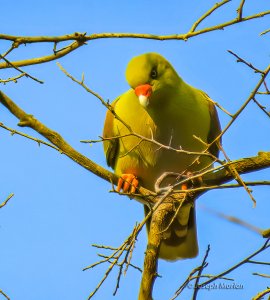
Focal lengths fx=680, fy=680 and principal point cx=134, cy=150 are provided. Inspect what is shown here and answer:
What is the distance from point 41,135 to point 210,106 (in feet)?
5.81

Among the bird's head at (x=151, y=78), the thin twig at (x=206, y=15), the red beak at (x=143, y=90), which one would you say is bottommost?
the thin twig at (x=206, y=15)

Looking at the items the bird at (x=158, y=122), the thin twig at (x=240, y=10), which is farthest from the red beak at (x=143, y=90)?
the thin twig at (x=240, y=10)

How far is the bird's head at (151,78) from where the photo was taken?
465 cm

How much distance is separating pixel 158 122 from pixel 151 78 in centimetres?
33

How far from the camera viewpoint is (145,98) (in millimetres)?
4598

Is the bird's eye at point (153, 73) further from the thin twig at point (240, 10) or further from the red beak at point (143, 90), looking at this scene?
the thin twig at point (240, 10)

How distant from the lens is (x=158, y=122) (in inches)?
191

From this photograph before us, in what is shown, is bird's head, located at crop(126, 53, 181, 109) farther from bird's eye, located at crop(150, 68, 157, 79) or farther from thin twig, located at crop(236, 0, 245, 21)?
thin twig, located at crop(236, 0, 245, 21)

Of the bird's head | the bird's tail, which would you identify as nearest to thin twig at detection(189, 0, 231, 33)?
the bird's head

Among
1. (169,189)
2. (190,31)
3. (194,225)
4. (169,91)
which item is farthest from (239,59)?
(194,225)

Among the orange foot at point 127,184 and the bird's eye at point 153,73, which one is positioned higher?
the bird's eye at point 153,73

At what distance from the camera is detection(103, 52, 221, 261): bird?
474 centimetres

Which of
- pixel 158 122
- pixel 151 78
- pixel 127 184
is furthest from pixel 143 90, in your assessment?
pixel 127 184

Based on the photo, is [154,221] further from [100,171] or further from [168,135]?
[168,135]
